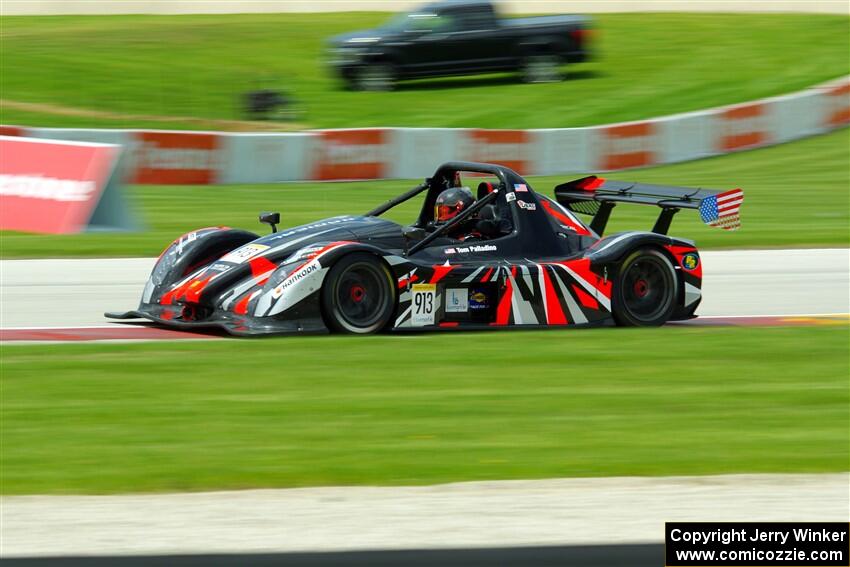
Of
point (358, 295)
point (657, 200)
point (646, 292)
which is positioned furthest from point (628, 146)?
point (358, 295)

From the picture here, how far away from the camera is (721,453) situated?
7.08 metres

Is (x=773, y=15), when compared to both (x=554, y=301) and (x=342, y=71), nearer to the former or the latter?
(x=342, y=71)

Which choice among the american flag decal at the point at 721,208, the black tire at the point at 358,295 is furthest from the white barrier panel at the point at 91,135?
the american flag decal at the point at 721,208

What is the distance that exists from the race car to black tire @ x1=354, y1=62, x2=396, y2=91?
14.7 m

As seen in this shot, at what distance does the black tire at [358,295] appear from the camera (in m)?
9.98

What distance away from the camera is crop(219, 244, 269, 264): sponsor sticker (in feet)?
33.6

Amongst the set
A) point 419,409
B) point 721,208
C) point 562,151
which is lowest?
point 419,409

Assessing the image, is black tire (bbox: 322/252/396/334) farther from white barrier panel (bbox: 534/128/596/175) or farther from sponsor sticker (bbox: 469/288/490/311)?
white barrier panel (bbox: 534/128/596/175)

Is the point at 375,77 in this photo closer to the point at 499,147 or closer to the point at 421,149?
the point at 421,149

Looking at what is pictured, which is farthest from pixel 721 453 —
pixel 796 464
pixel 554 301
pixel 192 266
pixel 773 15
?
pixel 773 15

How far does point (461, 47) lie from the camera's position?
87.4ft

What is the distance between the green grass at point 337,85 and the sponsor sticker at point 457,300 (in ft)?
45.4

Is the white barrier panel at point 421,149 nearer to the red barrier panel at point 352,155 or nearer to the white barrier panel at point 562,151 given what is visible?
the red barrier panel at point 352,155

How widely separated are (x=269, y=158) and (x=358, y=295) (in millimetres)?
10900
